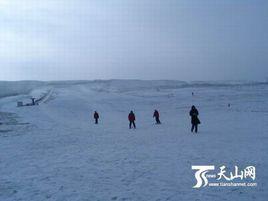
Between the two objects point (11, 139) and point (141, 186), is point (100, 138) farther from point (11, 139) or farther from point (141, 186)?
point (141, 186)

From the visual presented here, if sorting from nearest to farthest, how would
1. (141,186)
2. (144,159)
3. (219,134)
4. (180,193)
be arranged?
1. (180,193)
2. (141,186)
3. (144,159)
4. (219,134)

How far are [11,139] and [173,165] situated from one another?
1274 centimetres

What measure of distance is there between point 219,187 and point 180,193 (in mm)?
1270

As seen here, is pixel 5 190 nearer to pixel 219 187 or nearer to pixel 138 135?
pixel 219 187

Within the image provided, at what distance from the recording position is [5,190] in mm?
11250

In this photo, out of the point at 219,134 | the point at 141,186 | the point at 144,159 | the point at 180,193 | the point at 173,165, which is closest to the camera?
the point at 180,193

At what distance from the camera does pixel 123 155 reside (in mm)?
15477

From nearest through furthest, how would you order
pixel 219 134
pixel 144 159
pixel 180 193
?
pixel 180 193 < pixel 144 159 < pixel 219 134

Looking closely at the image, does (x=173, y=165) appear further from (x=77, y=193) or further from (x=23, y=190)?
(x=23, y=190)

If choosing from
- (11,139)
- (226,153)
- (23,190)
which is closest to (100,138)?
(11,139)

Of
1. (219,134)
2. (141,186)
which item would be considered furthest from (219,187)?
(219,134)

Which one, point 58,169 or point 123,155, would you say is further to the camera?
point 123,155

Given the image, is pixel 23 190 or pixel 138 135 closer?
pixel 23 190

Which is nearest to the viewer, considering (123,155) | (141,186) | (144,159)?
(141,186)
